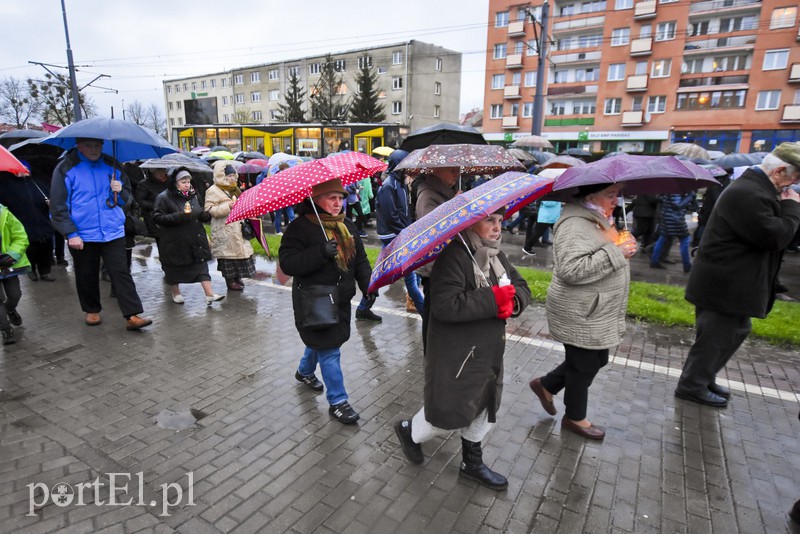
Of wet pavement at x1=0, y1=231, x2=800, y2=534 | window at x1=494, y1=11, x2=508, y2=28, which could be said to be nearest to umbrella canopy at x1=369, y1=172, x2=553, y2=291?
wet pavement at x1=0, y1=231, x2=800, y2=534

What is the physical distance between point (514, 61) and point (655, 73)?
12393mm

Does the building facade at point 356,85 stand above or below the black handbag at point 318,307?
above

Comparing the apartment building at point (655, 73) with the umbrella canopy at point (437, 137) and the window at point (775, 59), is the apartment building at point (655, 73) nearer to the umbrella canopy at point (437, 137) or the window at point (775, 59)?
the window at point (775, 59)

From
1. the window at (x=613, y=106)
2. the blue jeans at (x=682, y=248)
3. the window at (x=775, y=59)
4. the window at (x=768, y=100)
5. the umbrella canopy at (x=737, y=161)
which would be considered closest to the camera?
the blue jeans at (x=682, y=248)

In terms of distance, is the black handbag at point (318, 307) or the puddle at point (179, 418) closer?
the black handbag at point (318, 307)

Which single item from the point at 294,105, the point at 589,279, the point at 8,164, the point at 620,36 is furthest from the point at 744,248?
the point at 294,105

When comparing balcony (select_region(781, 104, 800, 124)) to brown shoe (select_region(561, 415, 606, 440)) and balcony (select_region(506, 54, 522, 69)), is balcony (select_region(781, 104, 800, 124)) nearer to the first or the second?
balcony (select_region(506, 54, 522, 69))

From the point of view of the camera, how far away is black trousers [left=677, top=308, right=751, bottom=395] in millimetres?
3689

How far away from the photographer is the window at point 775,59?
116 ft

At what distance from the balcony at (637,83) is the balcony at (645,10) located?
4660 millimetres

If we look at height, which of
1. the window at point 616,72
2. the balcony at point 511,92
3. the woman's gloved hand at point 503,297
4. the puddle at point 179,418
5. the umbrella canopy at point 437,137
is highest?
the window at point 616,72

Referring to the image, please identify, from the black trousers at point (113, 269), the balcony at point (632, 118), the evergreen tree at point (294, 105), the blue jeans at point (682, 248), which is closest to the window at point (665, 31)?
the balcony at point (632, 118)

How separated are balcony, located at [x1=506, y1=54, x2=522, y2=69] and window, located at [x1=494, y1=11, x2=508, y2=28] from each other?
10.1 ft

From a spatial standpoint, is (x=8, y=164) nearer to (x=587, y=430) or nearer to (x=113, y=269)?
(x=113, y=269)
